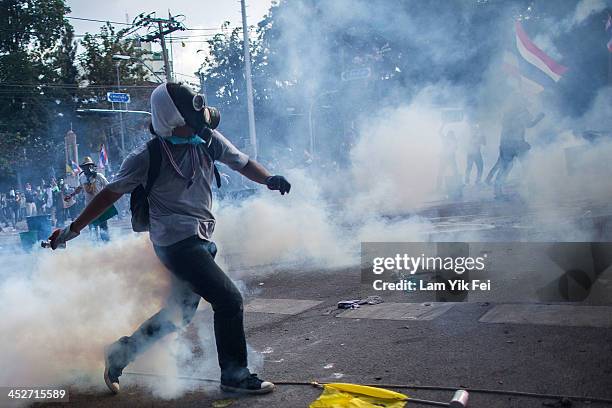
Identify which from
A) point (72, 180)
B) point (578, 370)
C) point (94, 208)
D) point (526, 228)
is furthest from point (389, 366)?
point (72, 180)

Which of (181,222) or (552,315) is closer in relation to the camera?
(181,222)

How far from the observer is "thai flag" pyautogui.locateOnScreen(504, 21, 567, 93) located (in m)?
12.4

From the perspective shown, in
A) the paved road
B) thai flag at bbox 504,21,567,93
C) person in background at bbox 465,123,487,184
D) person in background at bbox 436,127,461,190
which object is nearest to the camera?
the paved road

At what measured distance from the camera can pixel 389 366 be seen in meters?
3.80

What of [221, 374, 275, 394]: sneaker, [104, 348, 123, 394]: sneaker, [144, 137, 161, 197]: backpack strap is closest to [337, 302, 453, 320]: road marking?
[221, 374, 275, 394]: sneaker

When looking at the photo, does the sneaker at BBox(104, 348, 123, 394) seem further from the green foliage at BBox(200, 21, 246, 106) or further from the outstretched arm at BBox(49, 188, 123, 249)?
the green foliage at BBox(200, 21, 246, 106)

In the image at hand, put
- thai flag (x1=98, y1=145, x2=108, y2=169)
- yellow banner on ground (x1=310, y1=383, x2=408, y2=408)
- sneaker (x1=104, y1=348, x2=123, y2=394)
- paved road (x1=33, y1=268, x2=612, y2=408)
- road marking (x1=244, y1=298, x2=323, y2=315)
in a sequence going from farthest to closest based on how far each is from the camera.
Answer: thai flag (x1=98, y1=145, x2=108, y2=169), road marking (x1=244, y1=298, x2=323, y2=315), sneaker (x1=104, y1=348, x2=123, y2=394), paved road (x1=33, y1=268, x2=612, y2=408), yellow banner on ground (x1=310, y1=383, x2=408, y2=408)

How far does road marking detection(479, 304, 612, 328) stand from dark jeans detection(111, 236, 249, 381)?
202cm

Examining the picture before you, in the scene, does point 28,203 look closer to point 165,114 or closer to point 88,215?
point 88,215

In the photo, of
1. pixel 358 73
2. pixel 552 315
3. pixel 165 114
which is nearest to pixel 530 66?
pixel 358 73

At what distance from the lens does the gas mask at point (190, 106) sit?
3.53 m

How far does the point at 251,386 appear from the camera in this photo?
3.48m

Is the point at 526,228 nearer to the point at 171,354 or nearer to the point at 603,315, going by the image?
the point at 603,315

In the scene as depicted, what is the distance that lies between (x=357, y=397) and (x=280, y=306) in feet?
8.93
